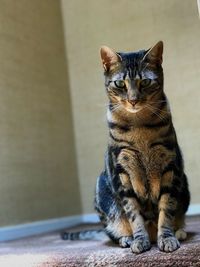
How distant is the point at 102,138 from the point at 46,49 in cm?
66

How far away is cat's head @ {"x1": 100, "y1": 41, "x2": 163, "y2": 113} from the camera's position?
4.37 ft

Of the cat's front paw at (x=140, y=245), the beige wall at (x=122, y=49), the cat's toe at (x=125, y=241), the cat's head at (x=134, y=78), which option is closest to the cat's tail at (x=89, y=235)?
the cat's toe at (x=125, y=241)

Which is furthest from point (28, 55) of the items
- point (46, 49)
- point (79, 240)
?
point (79, 240)

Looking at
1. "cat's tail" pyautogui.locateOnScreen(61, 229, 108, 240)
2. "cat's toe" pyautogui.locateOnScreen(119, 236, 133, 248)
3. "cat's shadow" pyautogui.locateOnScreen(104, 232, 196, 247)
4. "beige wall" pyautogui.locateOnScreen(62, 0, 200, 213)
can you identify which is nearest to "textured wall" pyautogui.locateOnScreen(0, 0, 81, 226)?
"beige wall" pyautogui.locateOnScreen(62, 0, 200, 213)

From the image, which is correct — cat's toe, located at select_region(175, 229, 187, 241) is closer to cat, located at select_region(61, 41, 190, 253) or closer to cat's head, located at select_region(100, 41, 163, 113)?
cat, located at select_region(61, 41, 190, 253)

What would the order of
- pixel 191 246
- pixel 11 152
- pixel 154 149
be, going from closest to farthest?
pixel 191 246
pixel 154 149
pixel 11 152

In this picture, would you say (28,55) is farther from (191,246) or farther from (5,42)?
(191,246)

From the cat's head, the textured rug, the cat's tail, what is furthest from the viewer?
the cat's tail

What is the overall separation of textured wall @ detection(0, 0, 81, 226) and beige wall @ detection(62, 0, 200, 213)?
0.07 metres

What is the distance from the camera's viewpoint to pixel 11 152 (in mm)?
2455

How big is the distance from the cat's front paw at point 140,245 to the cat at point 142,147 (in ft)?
0.07

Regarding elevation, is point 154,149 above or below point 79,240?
above

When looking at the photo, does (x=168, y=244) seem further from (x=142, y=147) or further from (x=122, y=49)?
(x=122, y=49)

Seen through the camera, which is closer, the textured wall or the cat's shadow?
the cat's shadow
